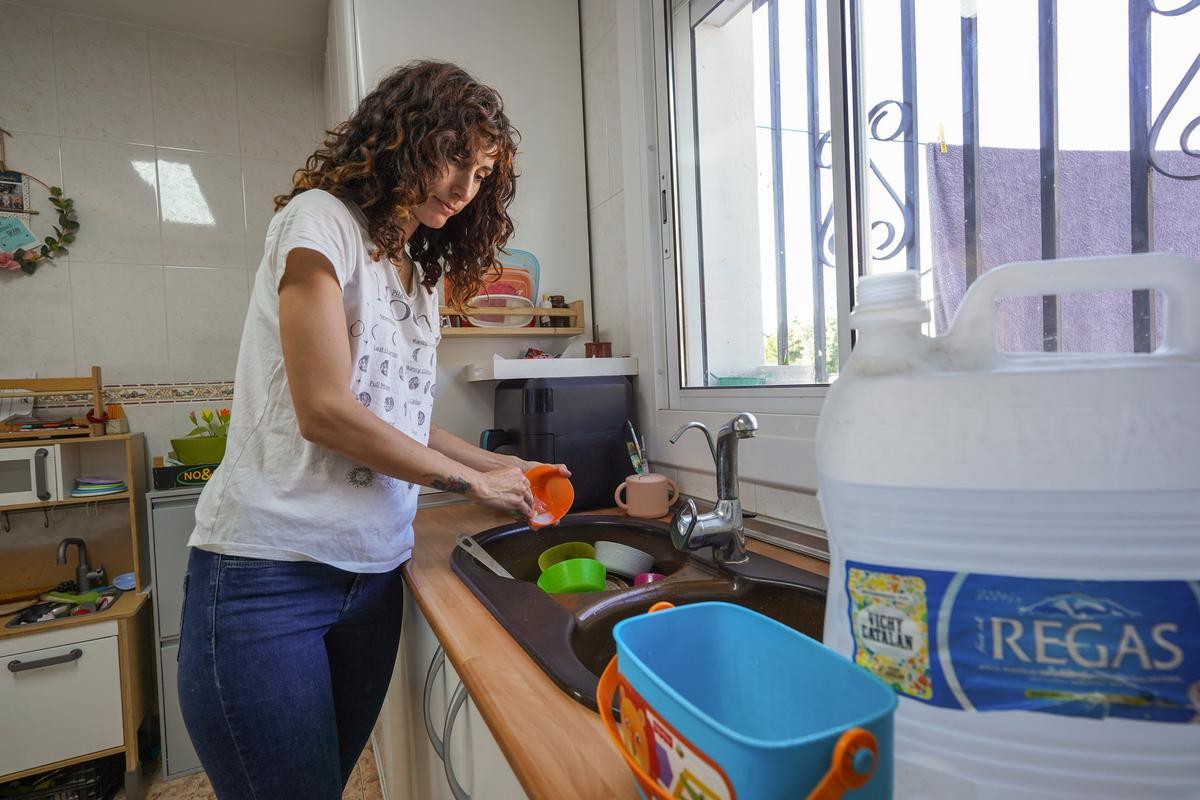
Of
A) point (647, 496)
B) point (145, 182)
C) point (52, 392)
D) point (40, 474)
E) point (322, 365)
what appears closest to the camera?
point (322, 365)

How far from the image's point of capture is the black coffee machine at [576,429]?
137 cm

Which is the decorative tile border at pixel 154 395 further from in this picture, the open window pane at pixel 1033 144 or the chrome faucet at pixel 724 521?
the open window pane at pixel 1033 144

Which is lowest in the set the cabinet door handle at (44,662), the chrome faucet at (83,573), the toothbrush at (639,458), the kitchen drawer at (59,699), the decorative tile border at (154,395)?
the kitchen drawer at (59,699)

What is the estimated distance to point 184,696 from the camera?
79 cm

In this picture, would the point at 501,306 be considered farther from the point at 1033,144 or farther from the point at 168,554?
the point at 168,554

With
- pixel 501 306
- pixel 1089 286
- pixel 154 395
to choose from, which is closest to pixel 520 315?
pixel 501 306

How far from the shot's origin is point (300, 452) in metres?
0.80

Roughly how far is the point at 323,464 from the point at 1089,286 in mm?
841

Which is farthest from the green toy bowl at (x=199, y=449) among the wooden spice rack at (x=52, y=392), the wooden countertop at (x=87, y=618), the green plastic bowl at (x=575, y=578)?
the green plastic bowl at (x=575, y=578)

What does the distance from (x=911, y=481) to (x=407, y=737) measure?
1.16 metres

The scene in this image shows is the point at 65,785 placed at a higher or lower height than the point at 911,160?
lower

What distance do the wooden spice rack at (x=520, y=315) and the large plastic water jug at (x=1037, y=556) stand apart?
1.28 m

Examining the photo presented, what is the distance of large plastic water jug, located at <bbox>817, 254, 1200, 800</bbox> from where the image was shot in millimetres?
311

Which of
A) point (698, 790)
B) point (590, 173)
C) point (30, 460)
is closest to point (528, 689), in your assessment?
point (698, 790)
